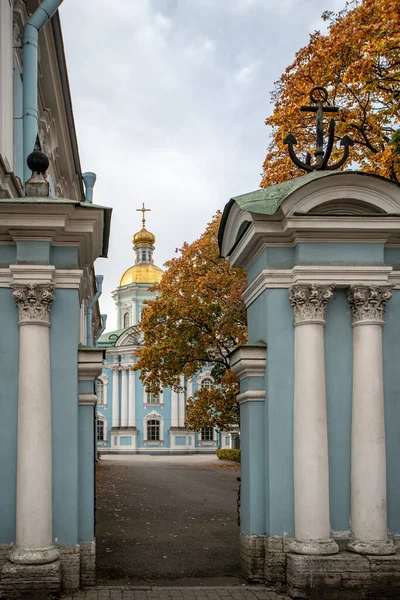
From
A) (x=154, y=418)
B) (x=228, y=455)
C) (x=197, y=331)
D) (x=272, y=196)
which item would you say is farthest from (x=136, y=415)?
(x=272, y=196)

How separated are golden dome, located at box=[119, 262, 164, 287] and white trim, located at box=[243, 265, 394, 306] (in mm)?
57629

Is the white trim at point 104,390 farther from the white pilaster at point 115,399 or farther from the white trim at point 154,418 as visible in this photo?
the white trim at point 154,418

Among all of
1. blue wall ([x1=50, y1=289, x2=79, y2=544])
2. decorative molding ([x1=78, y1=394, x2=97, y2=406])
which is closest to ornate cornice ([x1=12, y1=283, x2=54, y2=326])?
blue wall ([x1=50, y1=289, x2=79, y2=544])

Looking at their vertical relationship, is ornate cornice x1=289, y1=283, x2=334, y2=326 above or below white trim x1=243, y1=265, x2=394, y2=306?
below

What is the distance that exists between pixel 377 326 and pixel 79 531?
3.79 metres

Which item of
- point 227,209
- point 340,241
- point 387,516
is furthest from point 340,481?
point 227,209

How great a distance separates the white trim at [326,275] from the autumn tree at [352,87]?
622 centimetres

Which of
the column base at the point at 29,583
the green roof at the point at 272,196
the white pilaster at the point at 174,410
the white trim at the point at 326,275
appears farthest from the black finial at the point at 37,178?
the white pilaster at the point at 174,410

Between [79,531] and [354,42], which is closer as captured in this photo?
[79,531]

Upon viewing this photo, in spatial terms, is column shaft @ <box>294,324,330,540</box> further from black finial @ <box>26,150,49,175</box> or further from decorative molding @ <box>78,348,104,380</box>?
black finial @ <box>26,150,49,175</box>

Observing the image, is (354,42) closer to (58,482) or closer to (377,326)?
(377,326)

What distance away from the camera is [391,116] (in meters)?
16.9

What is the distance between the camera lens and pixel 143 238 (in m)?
69.0

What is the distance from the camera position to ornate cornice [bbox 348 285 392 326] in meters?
8.85
